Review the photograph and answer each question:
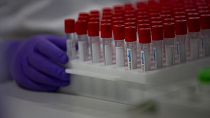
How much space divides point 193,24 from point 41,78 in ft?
2.37

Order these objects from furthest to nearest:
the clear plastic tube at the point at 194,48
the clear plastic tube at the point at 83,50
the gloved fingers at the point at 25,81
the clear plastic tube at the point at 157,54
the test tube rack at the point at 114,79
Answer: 1. the gloved fingers at the point at 25,81
2. the clear plastic tube at the point at 83,50
3. the clear plastic tube at the point at 194,48
4. the clear plastic tube at the point at 157,54
5. the test tube rack at the point at 114,79

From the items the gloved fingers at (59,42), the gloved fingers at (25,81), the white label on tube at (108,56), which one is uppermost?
the gloved fingers at (59,42)

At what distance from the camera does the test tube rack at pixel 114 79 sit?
1396 mm

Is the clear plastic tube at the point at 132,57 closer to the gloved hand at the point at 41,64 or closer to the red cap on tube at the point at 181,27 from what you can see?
the red cap on tube at the point at 181,27

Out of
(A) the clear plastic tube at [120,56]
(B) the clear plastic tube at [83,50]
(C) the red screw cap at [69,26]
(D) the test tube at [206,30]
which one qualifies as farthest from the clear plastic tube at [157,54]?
(C) the red screw cap at [69,26]

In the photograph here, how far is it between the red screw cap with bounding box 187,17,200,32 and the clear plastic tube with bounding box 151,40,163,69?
6.2 inches

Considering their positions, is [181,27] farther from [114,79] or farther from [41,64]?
[41,64]

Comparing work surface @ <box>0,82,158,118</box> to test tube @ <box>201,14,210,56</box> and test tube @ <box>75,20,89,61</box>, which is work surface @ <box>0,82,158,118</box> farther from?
test tube @ <box>201,14,210,56</box>

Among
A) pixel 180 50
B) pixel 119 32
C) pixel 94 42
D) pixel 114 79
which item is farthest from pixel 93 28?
pixel 180 50

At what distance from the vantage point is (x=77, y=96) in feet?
5.65

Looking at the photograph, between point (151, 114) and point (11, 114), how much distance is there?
1078 mm

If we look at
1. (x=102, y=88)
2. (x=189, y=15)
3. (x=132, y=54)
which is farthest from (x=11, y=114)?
(x=189, y=15)

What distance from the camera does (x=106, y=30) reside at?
1624mm

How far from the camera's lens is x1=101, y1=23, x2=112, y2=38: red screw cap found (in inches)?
63.6
